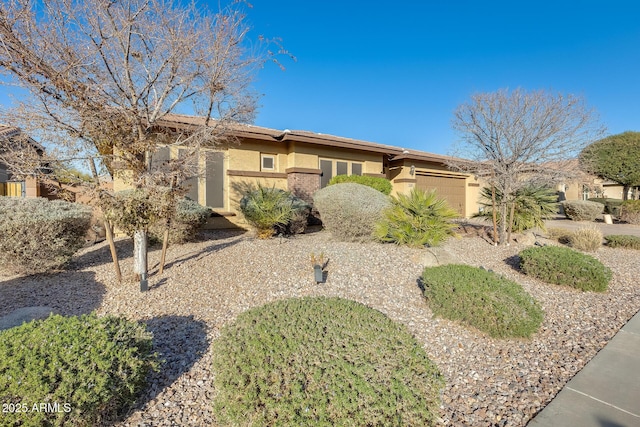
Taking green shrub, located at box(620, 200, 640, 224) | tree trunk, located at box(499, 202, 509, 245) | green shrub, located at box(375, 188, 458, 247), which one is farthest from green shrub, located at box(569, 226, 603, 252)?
green shrub, located at box(620, 200, 640, 224)

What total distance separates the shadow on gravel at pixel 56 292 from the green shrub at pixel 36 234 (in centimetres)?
23

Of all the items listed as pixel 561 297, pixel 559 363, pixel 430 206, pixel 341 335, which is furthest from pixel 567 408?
pixel 430 206

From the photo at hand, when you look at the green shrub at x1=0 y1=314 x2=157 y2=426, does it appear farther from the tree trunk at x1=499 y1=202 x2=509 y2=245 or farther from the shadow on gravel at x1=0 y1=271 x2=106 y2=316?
the tree trunk at x1=499 y1=202 x2=509 y2=245

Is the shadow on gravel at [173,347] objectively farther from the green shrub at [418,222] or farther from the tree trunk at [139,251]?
the green shrub at [418,222]

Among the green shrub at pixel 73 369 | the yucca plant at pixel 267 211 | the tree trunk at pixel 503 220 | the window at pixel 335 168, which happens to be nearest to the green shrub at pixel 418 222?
the yucca plant at pixel 267 211

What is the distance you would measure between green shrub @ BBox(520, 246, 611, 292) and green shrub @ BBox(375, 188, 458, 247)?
5.32 feet

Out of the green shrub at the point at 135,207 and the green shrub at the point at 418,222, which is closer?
the green shrub at the point at 135,207

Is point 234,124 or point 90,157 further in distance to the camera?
point 234,124

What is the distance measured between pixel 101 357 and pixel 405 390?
2.22 m

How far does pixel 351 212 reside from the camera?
7414mm

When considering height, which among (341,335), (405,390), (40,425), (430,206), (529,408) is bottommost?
(529,408)

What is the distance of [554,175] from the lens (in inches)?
353

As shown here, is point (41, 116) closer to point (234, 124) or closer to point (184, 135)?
point (184, 135)

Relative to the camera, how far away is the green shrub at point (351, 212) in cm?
740
